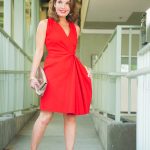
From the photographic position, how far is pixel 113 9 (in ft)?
41.1

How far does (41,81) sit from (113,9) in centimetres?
986

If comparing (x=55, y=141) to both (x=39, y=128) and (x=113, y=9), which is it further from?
(x=113, y=9)

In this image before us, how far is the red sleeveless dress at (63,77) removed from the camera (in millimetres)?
3041

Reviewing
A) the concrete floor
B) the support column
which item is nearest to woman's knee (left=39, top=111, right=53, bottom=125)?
the concrete floor

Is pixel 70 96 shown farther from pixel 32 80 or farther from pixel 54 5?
pixel 54 5

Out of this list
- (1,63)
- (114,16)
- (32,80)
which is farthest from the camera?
(114,16)

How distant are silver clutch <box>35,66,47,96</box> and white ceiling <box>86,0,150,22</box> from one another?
8.64m

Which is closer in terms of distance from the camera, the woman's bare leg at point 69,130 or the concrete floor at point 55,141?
the woman's bare leg at point 69,130

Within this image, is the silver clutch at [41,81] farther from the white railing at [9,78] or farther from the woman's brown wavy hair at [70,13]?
the white railing at [9,78]

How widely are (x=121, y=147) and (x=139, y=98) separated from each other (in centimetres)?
100

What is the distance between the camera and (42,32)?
312cm

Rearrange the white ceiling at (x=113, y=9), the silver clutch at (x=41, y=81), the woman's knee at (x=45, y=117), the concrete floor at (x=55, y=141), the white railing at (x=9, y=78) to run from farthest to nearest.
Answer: the white ceiling at (x=113, y=9) → the concrete floor at (x=55, y=141) → the white railing at (x=9, y=78) → the woman's knee at (x=45, y=117) → the silver clutch at (x=41, y=81)

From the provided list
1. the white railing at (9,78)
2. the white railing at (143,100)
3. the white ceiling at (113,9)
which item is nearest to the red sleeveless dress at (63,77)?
the white railing at (143,100)

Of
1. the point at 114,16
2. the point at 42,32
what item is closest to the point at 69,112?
the point at 42,32
